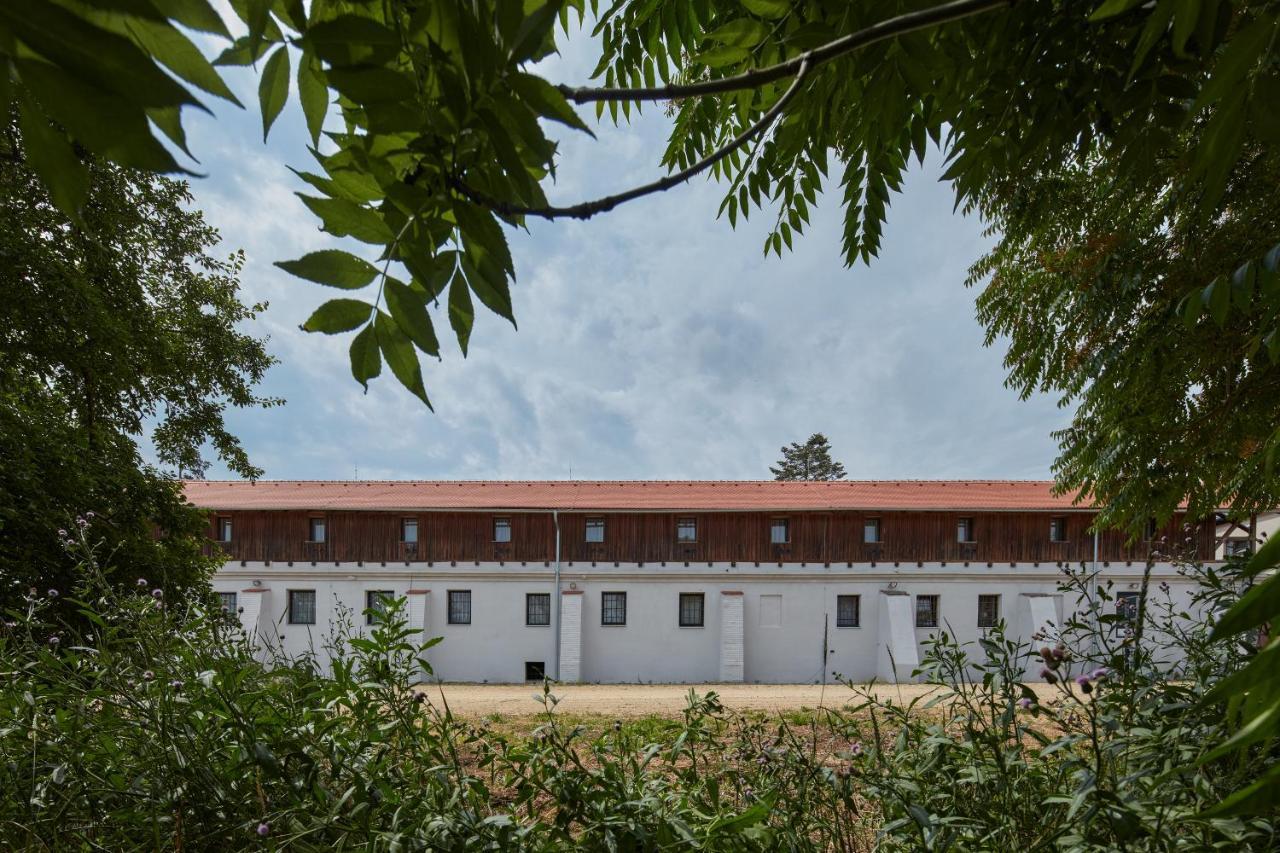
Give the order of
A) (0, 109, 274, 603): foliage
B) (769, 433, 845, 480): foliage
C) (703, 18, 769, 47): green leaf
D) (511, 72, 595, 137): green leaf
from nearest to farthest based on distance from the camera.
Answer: (511, 72, 595, 137): green leaf
(703, 18, 769, 47): green leaf
(0, 109, 274, 603): foliage
(769, 433, 845, 480): foliage

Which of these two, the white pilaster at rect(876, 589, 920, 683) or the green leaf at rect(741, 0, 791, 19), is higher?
the green leaf at rect(741, 0, 791, 19)

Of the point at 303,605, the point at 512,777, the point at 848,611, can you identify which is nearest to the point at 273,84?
the point at 512,777

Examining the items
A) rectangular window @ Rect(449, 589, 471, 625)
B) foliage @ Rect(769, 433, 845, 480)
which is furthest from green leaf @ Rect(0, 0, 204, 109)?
foliage @ Rect(769, 433, 845, 480)

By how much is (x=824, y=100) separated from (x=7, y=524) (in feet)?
28.2

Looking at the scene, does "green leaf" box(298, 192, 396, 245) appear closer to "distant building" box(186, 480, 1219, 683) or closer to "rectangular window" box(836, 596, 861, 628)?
"distant building" box(186, 480, 1219, 683)

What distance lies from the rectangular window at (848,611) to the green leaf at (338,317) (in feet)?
76.3

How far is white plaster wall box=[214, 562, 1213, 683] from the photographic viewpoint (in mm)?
21297

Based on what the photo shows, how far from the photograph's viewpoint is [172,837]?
5.16 ft

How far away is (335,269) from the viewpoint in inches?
27.8

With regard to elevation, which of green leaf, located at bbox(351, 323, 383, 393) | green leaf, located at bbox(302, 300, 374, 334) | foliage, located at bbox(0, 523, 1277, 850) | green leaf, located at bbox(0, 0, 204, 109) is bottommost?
foliage, located at bbox(0, 523, 1277, 850)

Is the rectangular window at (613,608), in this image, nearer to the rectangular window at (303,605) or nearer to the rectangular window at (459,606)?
the rectangular window at (459,606)

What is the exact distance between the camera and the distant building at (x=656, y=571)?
838 inches

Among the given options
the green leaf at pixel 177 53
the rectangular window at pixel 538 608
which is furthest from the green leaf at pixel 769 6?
the rectangular window at pixel 538 608

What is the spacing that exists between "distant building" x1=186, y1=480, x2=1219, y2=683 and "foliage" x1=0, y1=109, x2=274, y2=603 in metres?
12.2
